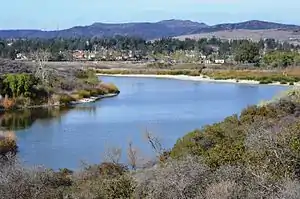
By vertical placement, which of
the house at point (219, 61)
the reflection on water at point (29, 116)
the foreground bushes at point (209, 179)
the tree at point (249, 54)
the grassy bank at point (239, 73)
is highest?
the foreground bushes at point (209, 179)

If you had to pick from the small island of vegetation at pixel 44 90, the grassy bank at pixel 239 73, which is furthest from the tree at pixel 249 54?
the small island of vegetation at pixel 44 90

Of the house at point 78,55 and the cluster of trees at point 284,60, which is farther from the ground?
the cluster of trees at point 284,60

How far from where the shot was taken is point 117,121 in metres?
28.7

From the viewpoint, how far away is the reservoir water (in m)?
20.7

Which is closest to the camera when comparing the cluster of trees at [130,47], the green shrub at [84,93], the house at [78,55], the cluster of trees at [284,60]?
the green shrub at [84,93]

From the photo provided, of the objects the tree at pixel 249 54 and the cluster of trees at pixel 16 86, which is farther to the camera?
the tree at pixel 249 54

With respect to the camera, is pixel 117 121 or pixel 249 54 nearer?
pixel 117 121

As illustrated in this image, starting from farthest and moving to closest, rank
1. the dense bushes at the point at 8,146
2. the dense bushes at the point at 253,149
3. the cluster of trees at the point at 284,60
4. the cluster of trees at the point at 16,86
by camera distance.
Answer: the cluster of trees at the point at 284,60 → the cluster of trees at the point at 16,86 → the dense bushes at the point at 8,146 → the dense bushes at the point at 253,149

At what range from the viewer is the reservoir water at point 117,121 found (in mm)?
20672

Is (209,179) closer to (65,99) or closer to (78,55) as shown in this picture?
(65,99)

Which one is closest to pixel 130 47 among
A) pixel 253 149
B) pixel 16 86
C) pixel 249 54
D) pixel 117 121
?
pixel 249 54

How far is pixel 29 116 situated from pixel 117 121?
5.37 meters

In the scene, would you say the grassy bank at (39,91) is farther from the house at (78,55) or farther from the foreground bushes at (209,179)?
the house at (78,55)

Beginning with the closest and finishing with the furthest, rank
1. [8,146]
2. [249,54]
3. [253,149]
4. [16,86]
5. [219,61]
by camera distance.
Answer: [253,149] → [8,146] → [16,86] → [249,54] → [219,61]
